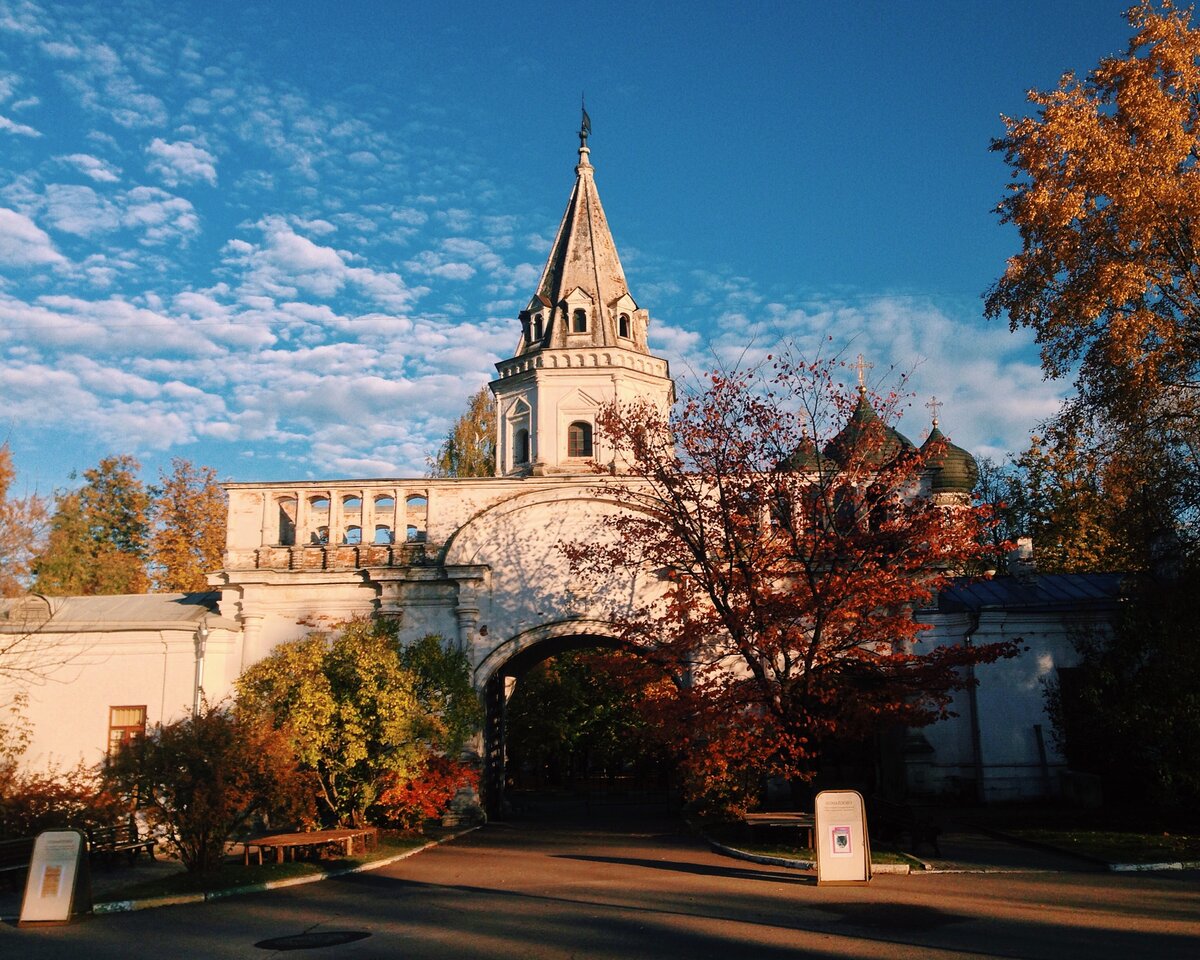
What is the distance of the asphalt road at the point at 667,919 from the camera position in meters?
10.4

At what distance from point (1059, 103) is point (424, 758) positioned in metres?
19.5

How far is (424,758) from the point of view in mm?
23172

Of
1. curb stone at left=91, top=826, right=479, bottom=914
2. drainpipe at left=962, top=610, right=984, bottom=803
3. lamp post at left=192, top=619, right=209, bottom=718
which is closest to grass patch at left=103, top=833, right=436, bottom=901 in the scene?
curb stone at left=91, top=826, right=479, bottom=914

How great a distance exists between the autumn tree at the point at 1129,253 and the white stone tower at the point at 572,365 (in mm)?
14598

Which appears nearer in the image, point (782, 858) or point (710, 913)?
point (710, 913)

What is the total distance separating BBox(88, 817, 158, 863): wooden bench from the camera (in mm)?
20266

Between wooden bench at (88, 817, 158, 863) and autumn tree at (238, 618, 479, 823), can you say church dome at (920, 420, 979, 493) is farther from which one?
wooden bench at (88, 817, 158, 863)

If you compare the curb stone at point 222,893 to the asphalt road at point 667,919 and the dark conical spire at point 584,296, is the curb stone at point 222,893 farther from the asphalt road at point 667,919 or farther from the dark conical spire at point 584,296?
the dark conical spire at point 584,296

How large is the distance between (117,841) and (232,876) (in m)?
5.72

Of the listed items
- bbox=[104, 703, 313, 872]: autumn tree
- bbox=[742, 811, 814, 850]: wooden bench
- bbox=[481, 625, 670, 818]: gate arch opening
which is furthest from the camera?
bbox=[481, 625, 670, 818]: gate arch opening

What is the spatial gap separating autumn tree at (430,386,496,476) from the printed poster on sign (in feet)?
121

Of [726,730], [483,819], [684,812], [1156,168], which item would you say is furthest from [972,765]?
[1156,168]

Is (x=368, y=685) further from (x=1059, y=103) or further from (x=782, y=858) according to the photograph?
(x=1059, y=103)

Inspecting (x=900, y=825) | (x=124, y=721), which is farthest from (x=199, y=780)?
(x=900, y=825)
